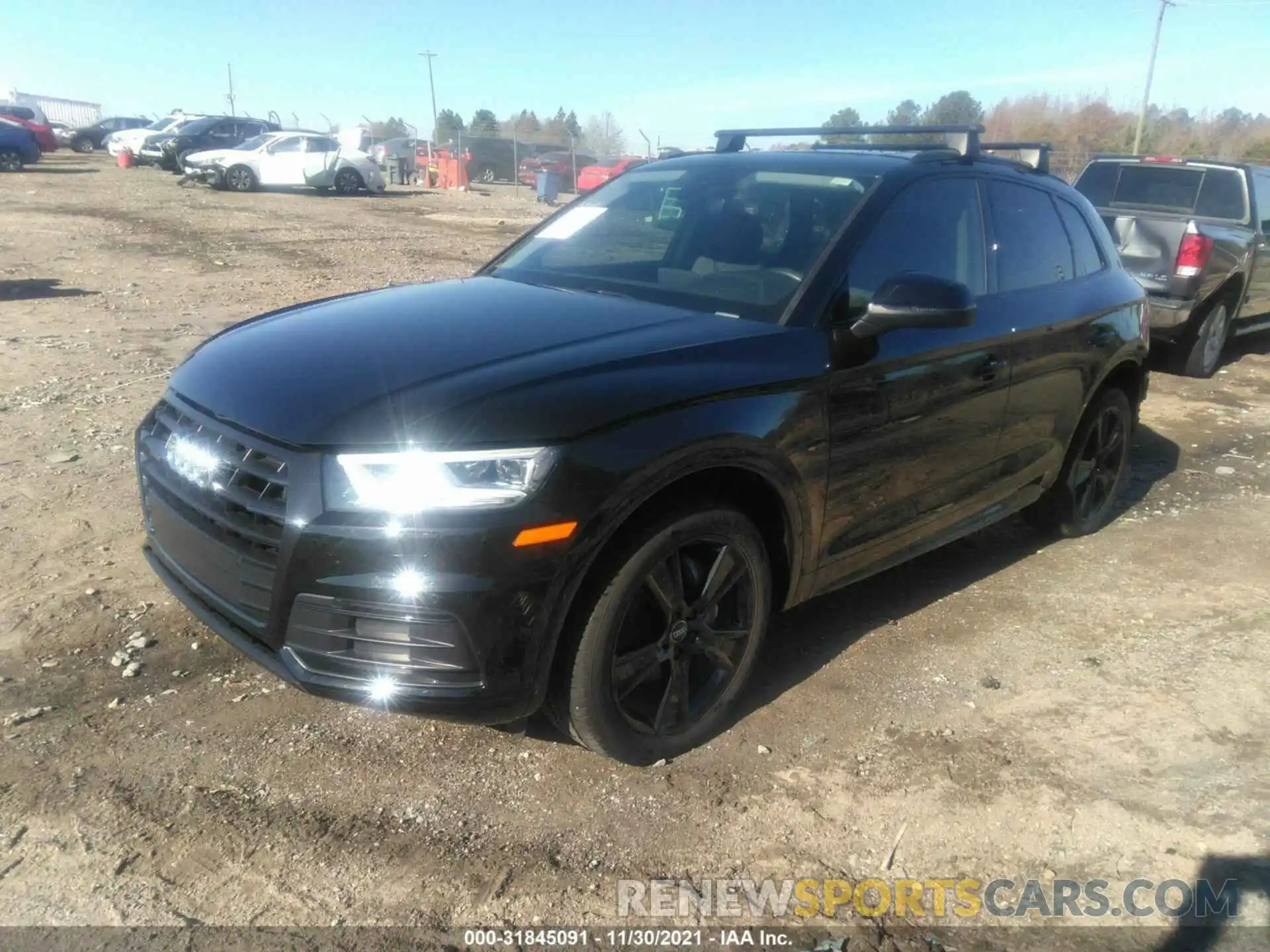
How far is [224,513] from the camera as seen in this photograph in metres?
2.57

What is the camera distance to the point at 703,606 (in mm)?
2943

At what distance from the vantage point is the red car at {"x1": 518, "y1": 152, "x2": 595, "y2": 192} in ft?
114

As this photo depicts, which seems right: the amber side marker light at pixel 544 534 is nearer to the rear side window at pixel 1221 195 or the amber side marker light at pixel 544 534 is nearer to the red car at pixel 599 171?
the rear side window at pixel 1221 195

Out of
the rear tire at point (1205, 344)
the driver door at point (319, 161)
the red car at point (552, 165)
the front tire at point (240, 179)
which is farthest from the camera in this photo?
the red car at point (552, 165)

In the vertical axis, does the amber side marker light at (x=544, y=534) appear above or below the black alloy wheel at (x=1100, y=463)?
above

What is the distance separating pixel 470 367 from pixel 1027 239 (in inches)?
107

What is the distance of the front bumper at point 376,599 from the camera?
236 centimetres

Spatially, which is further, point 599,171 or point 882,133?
point 599,171

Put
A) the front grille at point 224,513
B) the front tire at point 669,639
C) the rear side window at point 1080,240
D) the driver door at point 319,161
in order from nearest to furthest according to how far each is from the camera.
→ 1. the front grille at point 224,513
2. the front tire at point 669,639
3. the rear side window at point 1080,240
4. the driver door at point 319,161

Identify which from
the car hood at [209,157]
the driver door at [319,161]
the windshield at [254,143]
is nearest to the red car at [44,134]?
the windshield at [254,143]

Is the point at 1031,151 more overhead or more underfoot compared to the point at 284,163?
more overhead

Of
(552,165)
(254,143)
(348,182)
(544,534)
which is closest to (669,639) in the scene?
(544,534)

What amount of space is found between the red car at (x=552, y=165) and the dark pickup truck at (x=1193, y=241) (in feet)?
88.0

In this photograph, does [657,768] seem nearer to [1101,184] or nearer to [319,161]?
[1101,184]
